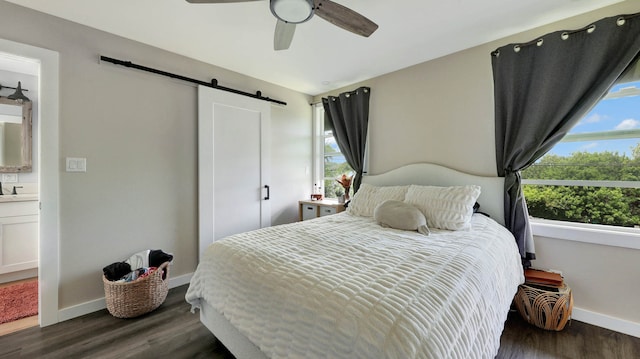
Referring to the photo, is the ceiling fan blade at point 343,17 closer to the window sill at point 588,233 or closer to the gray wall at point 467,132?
the gray wall at point 467,132

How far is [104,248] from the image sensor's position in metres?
2.32

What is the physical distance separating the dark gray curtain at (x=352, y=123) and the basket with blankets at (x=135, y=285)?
2.43 m

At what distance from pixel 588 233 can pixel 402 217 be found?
1.47 meters

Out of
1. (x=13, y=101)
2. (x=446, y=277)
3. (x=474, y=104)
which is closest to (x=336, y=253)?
(x=446, y=277)

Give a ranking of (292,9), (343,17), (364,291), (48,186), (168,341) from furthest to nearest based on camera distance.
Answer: (48,186)
(168,341)
(343,17)
(292,9)
(364,291)

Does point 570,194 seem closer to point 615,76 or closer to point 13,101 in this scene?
point 615,76

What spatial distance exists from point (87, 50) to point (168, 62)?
0.64 m

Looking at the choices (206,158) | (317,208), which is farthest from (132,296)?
(317,208)

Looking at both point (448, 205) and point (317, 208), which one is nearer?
point (448, 205)

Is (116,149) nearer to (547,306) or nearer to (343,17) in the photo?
(343,17)

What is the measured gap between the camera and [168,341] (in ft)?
5.98

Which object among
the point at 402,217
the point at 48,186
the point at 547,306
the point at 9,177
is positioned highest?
the point at 9,177

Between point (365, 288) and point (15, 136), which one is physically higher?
point (15, 136)

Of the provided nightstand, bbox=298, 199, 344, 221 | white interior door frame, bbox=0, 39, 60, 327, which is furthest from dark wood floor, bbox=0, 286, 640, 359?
nightstand, bbox=298, 199, 344, 221
